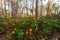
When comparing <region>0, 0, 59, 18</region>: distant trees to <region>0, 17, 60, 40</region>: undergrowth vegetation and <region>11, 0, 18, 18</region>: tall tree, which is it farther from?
<region>0, 17, 60, 40</region>: undergrowth vegetation

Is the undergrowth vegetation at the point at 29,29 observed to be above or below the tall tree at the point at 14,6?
below

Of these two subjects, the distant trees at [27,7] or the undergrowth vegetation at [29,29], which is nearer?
the undergrowth vegetation at [29,29]

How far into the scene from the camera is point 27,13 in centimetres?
718

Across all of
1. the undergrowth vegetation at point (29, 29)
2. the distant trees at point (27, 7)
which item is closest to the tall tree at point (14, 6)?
the distant trees at point (27, 7)

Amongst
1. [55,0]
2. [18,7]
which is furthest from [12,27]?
[55,0]

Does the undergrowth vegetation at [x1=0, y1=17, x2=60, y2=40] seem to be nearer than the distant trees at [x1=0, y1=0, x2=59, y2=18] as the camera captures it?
Yes

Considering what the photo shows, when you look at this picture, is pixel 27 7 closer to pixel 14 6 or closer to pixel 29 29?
pixel 14 6

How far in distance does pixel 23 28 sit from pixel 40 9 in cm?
255

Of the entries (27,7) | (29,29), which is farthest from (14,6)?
(29,29)

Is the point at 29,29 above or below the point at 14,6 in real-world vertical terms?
below

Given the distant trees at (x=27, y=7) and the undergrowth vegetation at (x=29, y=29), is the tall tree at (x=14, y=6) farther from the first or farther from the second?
the undergrowth vegetation at (x=29, y=29)

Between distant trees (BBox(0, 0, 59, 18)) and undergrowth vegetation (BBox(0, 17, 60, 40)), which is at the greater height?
distant trees (BBox(0, 0, 59, 18))

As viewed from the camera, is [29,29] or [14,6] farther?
[14,6]

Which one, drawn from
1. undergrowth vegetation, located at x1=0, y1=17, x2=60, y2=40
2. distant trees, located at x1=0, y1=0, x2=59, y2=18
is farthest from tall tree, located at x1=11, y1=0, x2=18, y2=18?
undergrowth vegetation, located at x1=0, y1=17, x2=60, y2=40
